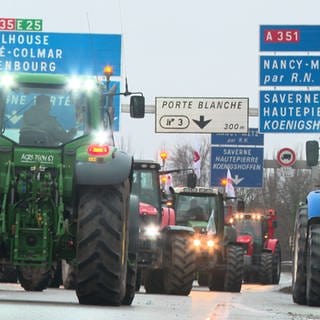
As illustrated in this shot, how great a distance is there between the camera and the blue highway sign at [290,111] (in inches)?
1034

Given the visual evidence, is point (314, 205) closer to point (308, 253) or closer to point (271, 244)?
point (308, 253)

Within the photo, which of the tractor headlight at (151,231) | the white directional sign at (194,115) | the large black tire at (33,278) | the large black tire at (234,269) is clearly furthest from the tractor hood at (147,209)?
the white directional sign at (194,115)

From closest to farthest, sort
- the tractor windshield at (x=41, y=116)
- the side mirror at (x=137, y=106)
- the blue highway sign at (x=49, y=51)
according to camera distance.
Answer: the tractor windshield at (x=41, y=116), the side mirror at (x=137, y=106), the blue highway sign at (x=49, y=51)

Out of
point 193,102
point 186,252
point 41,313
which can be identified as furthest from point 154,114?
point 41,313

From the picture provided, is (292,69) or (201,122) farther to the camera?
(201,122)

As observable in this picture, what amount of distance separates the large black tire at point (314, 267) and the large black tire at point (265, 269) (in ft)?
69.8

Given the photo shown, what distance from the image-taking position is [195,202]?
27.0 metres

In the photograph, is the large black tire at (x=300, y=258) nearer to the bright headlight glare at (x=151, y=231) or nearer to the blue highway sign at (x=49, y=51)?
the bright headlight glare at (x=151, y=231)

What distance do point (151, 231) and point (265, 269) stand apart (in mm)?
15643

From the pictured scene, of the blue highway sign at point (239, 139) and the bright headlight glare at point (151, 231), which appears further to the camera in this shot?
the blue highway sign at point (239, 139)

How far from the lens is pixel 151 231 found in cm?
2084

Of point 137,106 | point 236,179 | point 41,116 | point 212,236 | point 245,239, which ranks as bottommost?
point 245,239

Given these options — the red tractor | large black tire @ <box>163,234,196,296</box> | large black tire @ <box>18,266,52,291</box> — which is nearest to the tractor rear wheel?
the red tractor

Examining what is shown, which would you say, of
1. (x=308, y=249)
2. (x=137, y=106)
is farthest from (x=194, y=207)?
(x=137, y=106)
